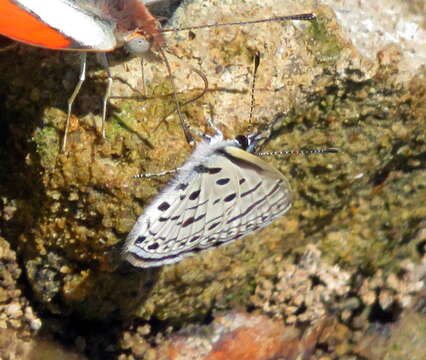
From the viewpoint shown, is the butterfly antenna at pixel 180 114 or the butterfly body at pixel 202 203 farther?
the butterfly antenna at pixel 180 114

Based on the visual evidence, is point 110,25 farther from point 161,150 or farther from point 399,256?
point 399,256

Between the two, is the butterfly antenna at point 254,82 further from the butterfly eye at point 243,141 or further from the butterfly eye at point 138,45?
the butterfly eye at point 138,45

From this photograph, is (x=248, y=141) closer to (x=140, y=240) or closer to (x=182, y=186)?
(x=182, y=186)

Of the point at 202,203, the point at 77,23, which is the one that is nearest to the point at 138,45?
the point at 77,23

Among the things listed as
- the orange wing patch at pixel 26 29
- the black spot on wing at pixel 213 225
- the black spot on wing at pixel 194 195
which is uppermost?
the orange wing patch at pixel 26 29

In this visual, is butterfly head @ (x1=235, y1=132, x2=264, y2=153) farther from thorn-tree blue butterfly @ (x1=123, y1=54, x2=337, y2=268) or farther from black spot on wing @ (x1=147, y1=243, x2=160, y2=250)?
black spot on wing @ (x1=147, y1=243, x2=160, y2=250)

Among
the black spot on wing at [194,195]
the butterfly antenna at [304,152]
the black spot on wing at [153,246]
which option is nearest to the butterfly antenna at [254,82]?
the butterfly antenna at [304,152]

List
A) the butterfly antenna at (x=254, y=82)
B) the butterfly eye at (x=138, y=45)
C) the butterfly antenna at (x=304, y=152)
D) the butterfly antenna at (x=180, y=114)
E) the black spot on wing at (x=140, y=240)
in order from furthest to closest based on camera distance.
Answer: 1. the butterfly antenna at (x=304, y=152)
2. the butterfly antenna at (x=254, y=82)
3. the butterfly antenna at (x=180, y=114)
4. the butterfly eye at (x=138, y=45)
5. the black spot on wing at (x=140, y=240)

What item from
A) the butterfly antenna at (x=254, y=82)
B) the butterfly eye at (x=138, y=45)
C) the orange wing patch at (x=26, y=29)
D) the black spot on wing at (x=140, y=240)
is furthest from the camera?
the butterfly antenna at (x=254, y=82)
